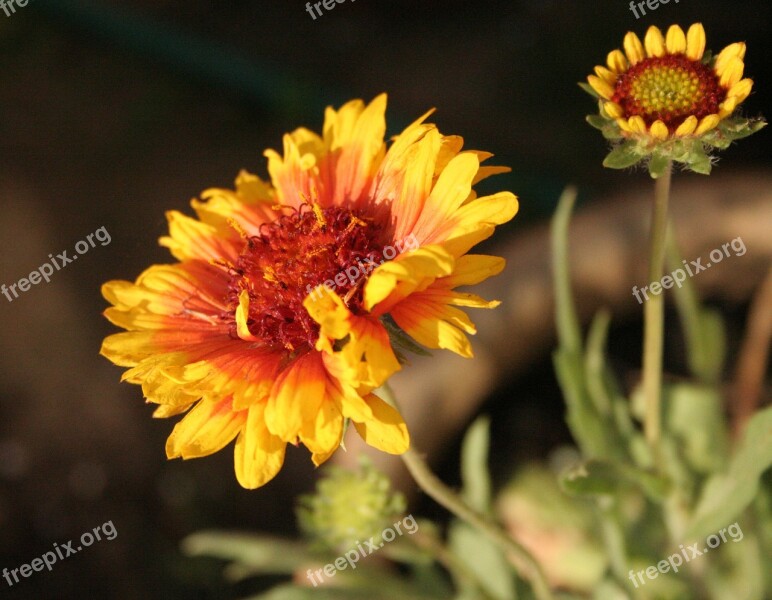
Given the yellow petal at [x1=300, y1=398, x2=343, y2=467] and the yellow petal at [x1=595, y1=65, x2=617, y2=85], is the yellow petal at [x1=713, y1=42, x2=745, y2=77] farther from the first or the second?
the yellow petal at [x1=300, y1=398, x2=343, y2=467]

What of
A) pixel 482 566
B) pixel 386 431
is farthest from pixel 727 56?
pixel 482 566

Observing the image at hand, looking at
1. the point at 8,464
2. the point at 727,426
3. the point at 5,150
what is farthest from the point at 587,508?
the point at 5,150

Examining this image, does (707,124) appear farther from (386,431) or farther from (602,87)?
(386,431)

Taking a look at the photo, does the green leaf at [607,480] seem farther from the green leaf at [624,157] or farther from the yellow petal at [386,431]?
the green leaf at [624,157]
